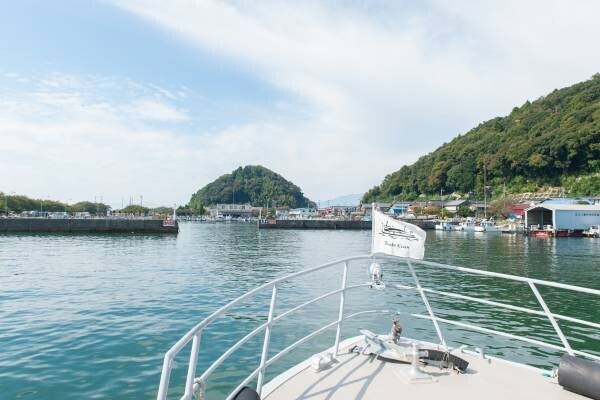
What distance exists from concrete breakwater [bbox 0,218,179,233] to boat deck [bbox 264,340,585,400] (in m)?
79.9

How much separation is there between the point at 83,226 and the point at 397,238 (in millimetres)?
86128

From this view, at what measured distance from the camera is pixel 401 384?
4793mm

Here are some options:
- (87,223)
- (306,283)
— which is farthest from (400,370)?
(87,223)

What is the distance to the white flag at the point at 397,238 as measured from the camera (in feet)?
17.1

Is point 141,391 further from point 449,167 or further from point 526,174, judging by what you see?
point 449,167

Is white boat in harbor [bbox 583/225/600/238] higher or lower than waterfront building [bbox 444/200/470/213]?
lower

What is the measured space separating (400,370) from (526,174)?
148344 mm

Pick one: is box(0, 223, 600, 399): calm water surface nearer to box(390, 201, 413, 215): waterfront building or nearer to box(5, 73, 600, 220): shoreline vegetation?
box(5, 73, 600, 220): shoreline vegetation

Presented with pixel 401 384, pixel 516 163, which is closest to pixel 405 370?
pixel 401 384

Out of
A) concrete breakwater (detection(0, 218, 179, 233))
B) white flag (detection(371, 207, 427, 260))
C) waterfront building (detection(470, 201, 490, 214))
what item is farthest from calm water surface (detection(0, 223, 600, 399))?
waterfront building (detection(470, 201, 490, 214))

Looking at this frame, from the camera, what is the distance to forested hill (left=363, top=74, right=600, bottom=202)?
119 meters

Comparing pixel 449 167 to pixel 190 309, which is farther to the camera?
pixel 449 167

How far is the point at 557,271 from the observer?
29.3 m

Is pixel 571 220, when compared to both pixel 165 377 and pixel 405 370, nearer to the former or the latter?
pixel 405 370
